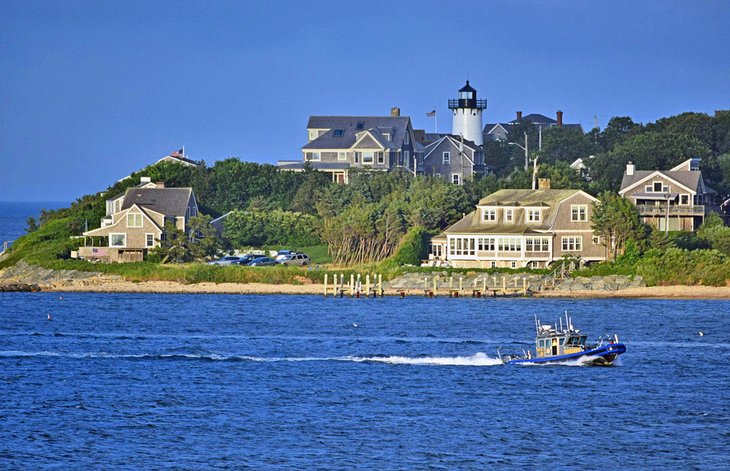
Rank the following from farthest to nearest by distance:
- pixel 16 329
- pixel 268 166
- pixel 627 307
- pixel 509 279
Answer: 1. pixel 268 166
2. pixel 509 279
3. pixel 627 307
4. pixel 16 329

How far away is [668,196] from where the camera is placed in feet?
324

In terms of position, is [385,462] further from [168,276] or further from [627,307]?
[168,276]

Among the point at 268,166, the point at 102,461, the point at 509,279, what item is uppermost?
the point at 268,166

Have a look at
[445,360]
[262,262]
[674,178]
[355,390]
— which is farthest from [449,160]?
[355,390]

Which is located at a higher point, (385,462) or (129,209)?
(129,209)

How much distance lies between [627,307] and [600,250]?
946 cm

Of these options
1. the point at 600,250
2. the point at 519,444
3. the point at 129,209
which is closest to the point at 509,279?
the point at 600,250

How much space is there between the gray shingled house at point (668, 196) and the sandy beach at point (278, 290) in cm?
1063

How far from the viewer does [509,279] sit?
8844 centimetres

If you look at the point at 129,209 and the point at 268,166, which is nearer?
the point at 129,209

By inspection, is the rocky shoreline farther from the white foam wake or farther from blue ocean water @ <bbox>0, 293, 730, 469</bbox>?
the white foam wake

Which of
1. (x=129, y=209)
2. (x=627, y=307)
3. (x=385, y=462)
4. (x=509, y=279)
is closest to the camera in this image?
(x=385, y=462)

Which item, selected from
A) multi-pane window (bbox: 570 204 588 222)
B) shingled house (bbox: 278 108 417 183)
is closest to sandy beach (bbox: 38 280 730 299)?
multi-pane window (bbox: 570 204 588 222)

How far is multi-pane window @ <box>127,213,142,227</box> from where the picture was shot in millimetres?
97750
